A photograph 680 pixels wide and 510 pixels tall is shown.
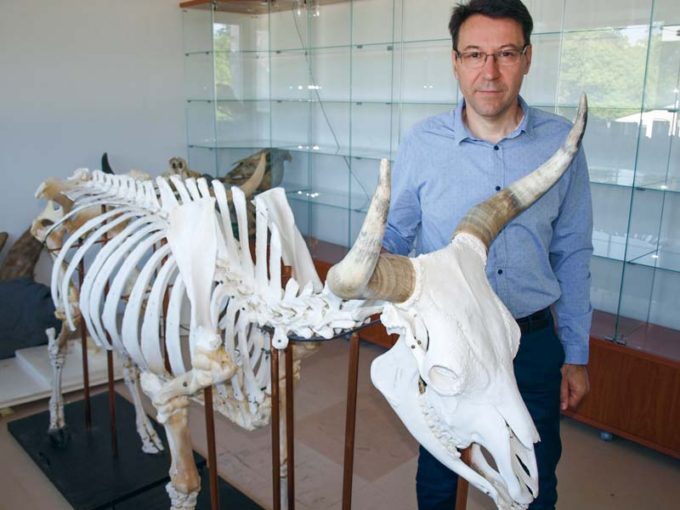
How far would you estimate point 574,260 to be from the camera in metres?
1.77

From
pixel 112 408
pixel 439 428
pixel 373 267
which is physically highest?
pixel 373 267

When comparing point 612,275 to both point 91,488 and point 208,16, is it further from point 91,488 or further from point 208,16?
point 208,16

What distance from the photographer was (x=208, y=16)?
4973 mm

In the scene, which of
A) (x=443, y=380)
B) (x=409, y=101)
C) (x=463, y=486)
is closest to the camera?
(x=443, y=380)

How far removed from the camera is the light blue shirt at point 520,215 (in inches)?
65.6

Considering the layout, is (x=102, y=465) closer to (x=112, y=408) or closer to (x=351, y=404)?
(x=112, y=408)

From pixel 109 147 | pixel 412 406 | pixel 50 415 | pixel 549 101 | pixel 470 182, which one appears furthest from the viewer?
pixel 109 147

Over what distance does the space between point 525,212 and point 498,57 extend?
40 centimetres

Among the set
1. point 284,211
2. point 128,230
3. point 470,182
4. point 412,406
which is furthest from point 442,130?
point 128,230

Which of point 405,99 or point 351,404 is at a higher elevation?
point 405,99

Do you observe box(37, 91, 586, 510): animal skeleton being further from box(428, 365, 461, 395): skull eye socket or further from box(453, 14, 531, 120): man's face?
box(453, 14, 531, 120): man's face

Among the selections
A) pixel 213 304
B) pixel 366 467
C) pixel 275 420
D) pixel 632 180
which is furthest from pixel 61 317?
pixel 632 180

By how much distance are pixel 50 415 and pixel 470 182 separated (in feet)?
8.08

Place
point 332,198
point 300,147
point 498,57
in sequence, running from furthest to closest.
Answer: point 300,147 → point 332,198 → point 498,57
